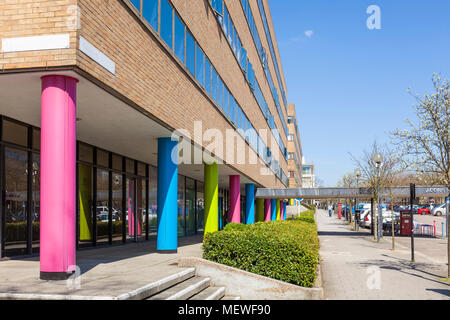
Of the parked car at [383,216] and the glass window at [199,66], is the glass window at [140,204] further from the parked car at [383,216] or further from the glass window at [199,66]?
the parked car at [383,216]

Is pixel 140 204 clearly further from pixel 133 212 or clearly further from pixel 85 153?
pixel 85 153

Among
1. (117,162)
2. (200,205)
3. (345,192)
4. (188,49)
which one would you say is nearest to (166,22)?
(188,49)

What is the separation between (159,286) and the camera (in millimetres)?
8070

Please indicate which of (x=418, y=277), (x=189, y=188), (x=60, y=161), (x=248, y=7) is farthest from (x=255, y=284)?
(x=248, y=7)

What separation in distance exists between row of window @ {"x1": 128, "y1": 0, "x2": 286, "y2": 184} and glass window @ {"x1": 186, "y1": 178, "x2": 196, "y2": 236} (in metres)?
6.08

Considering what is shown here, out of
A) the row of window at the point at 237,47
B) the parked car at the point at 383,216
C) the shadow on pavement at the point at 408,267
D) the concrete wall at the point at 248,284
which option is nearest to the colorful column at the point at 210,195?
the row of window at the point at 237,47

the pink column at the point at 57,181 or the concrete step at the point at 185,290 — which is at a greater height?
the pink column at the point at 57,181

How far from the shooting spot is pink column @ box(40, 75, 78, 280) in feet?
26.0

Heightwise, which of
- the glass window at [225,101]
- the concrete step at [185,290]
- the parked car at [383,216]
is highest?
the glass window at [225,101]

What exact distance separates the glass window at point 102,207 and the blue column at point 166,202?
3316 millimetres

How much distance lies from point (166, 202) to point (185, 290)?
607 centimetres

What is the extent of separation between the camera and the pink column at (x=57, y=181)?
793cm

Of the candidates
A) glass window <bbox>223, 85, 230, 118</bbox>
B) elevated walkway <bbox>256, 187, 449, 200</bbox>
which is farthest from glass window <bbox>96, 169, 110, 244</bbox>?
elevated walkway <bbox>256, 187, 449, 200</bbox>

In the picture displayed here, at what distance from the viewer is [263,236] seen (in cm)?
1047
